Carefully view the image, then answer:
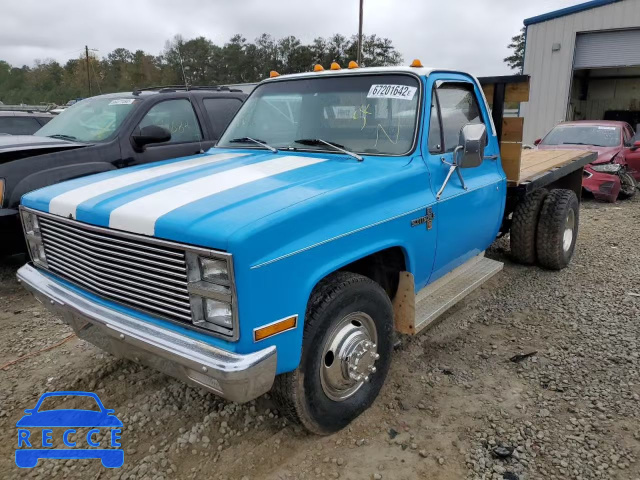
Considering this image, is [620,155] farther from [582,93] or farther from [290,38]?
[290,38]

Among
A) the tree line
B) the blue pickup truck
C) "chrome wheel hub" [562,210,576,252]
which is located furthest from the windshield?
the tree line

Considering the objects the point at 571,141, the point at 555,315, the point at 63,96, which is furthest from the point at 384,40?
the point at 555,315

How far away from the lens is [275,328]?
2.23 m

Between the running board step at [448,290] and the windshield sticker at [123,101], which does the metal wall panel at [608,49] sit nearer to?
the running board step at [448,290]

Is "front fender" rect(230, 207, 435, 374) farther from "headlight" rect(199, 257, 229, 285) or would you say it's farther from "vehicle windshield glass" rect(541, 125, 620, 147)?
"vehicle windshield glass" rect(541, 125, 620, 147)

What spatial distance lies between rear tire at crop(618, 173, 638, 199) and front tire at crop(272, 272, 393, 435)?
341 inches

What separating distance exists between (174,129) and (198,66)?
3690 cm

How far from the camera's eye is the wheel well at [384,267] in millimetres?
3018

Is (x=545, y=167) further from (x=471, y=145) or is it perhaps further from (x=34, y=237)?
(x=34, y=237)

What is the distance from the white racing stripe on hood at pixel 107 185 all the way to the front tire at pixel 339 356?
133 centimetres

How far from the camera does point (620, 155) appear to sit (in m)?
9.84

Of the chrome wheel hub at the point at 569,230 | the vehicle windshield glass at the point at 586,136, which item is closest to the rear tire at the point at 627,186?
the vehicle windshield glass at the point at 586,136

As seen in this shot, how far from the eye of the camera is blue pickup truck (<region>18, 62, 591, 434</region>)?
2195mm

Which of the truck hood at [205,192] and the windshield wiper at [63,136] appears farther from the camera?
the windshield wiper at [63,136]
